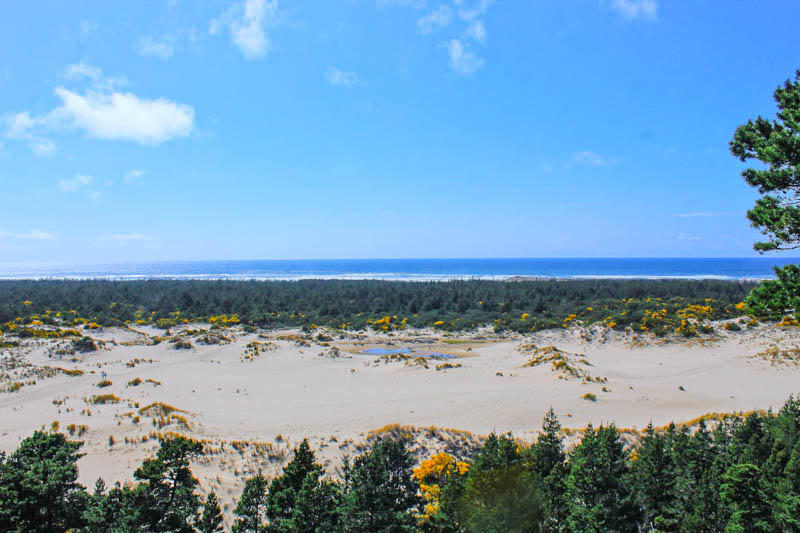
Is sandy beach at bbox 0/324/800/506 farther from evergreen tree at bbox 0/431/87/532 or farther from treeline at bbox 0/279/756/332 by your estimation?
treeline at bbox 0/279/756/332

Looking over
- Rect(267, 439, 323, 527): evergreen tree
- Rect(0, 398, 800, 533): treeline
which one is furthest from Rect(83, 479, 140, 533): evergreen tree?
Rect(267, 439, 323, 527): evergreen tree

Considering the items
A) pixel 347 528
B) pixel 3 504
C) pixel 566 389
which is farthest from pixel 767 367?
pixel 3 504

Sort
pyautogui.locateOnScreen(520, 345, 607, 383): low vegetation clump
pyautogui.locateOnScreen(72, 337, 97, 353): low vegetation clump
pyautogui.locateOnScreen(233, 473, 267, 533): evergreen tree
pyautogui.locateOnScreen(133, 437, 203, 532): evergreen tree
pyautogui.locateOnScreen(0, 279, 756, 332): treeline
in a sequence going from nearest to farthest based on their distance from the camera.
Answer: pyautogui.locateOnScreen(133, 437, 203, 532): evergreen tree, pyautogui.locateOnScreen(233, 473, 267, 533): evergreen tree, pyautogui.locateOnScreen(520, 345, 607, 383): low vegetation clump, pyautogui.locateOnScreen(72, 337, 97, 353): low vegetation clump, pyautogui.locateOnScreen(0, 279, 756, 332): treeline

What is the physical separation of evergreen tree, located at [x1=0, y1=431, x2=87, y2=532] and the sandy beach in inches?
164

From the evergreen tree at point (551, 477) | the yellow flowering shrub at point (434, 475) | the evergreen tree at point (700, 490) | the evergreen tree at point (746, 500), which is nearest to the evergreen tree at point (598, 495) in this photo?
the evergreen tree at point (551, 477)

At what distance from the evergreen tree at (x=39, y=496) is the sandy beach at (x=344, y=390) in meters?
4.15

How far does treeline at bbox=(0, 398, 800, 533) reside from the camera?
739 centimetres

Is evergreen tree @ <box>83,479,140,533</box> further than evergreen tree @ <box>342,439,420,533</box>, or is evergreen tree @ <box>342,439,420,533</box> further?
evergreen tree @ <box>342,439,420,533</box>

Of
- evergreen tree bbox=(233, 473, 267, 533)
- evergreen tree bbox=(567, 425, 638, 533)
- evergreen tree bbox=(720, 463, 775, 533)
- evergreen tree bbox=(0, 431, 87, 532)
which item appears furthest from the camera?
evergreen tree bbox=(233, 473, 267, 533)

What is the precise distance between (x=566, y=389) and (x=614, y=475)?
14.2 m

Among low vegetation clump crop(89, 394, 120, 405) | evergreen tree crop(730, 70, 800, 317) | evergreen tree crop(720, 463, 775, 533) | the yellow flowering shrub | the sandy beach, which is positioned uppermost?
evergreen tree crop(730, 70, 800, 317)

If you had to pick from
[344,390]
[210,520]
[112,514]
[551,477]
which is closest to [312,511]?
[210,520]

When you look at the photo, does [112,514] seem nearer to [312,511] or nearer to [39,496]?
[39,496]

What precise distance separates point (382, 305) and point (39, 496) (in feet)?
175
